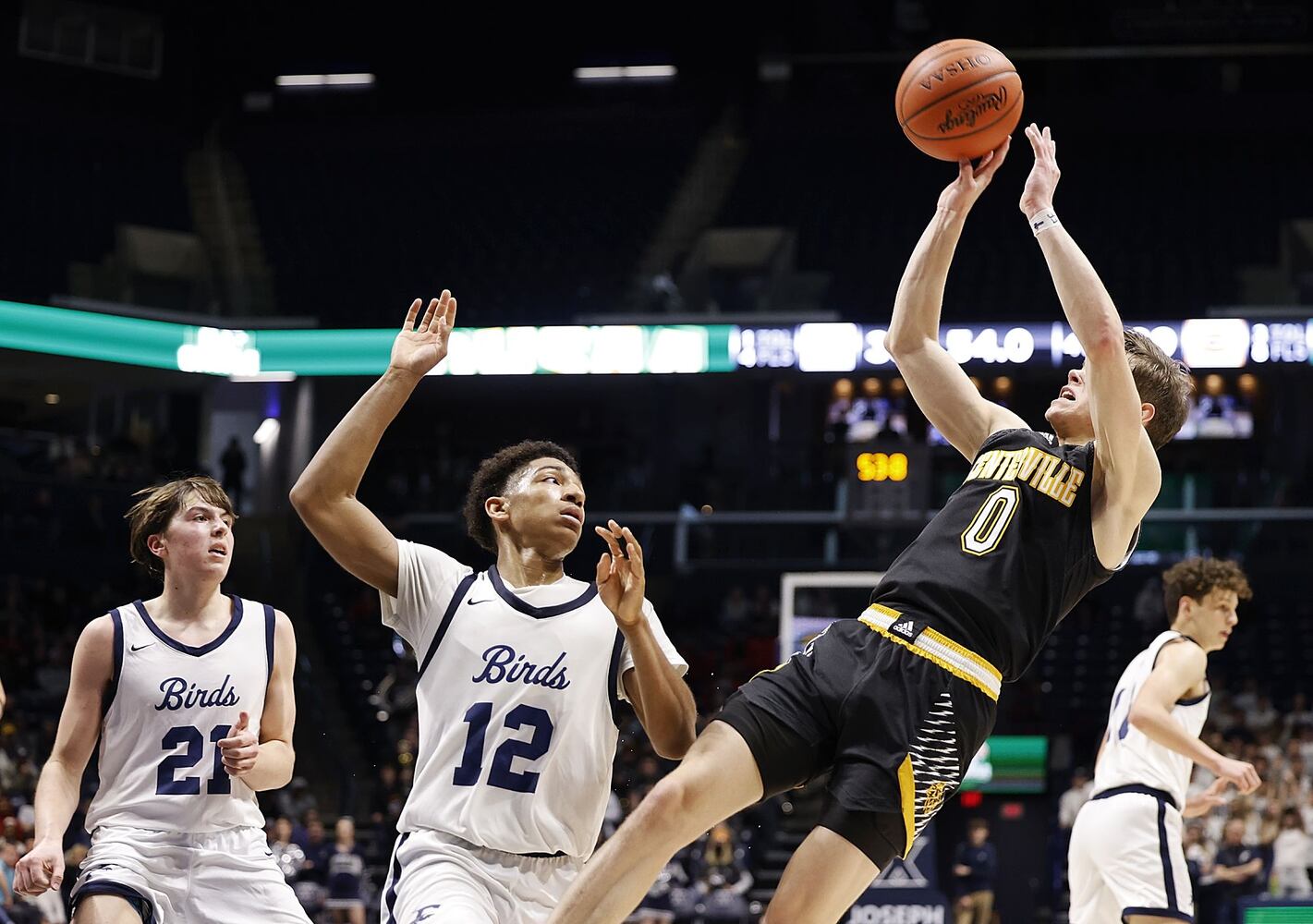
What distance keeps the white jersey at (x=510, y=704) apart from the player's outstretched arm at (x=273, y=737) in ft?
1.96

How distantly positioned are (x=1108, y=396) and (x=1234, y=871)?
39.2 feet

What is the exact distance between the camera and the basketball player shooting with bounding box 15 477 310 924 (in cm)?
479

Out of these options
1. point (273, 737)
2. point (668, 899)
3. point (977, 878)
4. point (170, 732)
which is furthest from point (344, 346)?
point (170, 732)

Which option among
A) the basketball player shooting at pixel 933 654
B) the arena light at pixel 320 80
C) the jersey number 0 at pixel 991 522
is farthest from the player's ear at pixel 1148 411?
the arena light at pixel 320 80

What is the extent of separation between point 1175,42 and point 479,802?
20.6 m

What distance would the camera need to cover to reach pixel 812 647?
4.34 m

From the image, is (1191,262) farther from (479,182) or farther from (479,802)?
(479,802)

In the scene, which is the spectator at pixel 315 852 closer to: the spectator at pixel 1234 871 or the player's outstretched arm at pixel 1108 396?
the spectator at pixel 1234 871

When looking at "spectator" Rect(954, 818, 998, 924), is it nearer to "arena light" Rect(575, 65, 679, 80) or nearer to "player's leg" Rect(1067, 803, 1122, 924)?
"player's leg" Rect(1067, 803, 1122, 924)

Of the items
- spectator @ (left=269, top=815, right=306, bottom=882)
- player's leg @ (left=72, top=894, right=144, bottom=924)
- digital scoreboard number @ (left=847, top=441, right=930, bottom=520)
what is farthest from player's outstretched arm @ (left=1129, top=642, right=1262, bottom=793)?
digital scoreboard number @ (left=847, top=441, right=930, bottom=520)

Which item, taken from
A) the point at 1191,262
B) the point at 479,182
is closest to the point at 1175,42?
the point at 1191,262

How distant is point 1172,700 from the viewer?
6.59 metres

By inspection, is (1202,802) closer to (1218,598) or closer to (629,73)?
(1218,598)

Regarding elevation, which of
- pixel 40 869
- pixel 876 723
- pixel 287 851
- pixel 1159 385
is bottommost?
pixel 287 851
